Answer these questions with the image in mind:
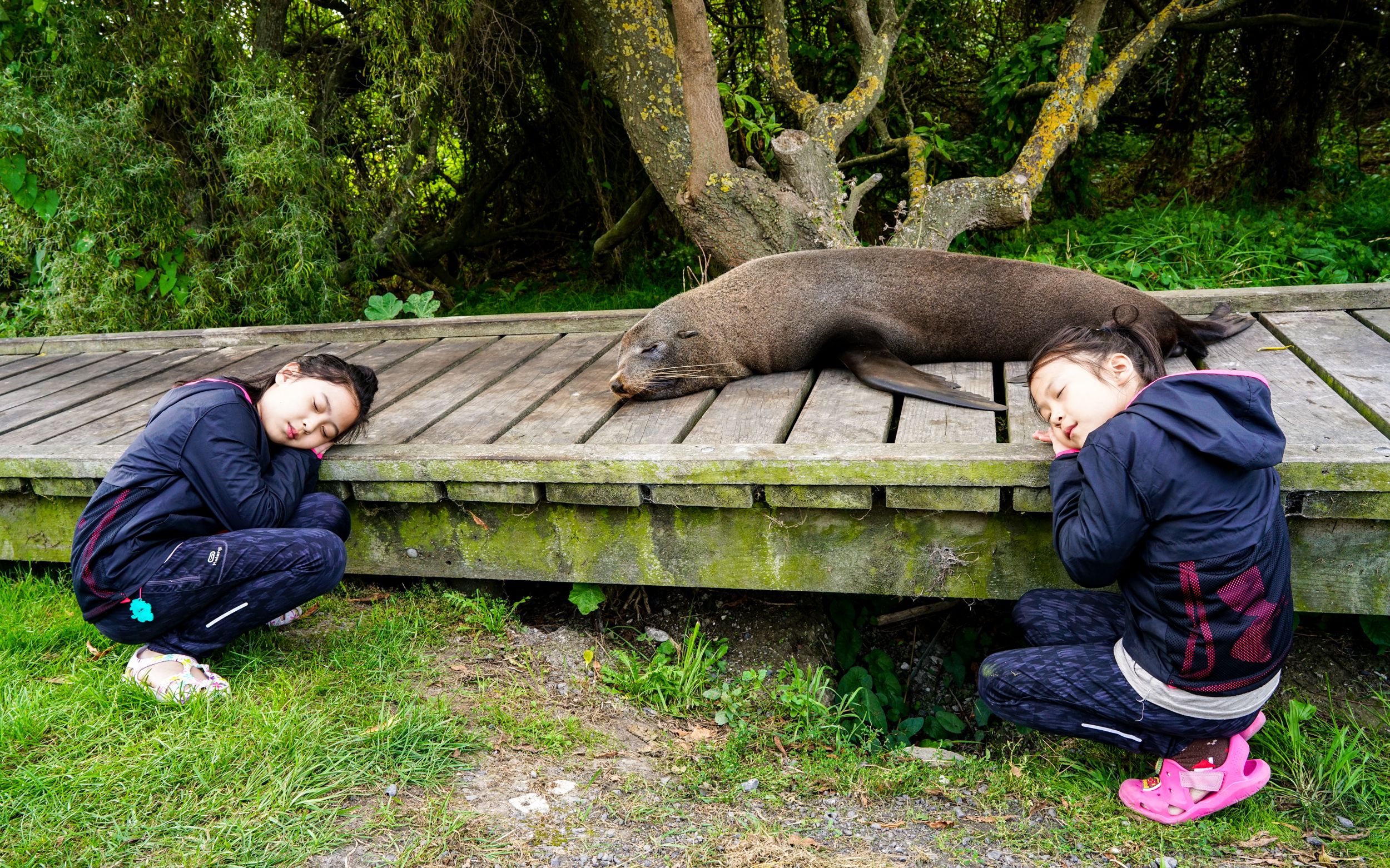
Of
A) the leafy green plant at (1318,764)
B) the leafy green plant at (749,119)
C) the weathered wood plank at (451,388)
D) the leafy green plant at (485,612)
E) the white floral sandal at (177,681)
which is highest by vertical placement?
the leafy green plant at (749,119)

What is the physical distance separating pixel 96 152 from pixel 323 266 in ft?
4.26

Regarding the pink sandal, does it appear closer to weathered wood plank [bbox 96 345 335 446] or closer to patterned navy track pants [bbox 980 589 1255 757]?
patterned navy track pants [bbox 980 589 1255 757]

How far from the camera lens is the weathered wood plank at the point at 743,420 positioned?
2.84 metres

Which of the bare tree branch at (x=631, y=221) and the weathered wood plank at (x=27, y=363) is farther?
the bare tree branch at (x=631, y=221)

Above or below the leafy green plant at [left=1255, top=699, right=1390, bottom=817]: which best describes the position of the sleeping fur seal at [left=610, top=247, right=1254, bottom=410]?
above

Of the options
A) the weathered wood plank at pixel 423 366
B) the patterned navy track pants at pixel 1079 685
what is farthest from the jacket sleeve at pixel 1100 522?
the weathered wood plank at pixel 423 366

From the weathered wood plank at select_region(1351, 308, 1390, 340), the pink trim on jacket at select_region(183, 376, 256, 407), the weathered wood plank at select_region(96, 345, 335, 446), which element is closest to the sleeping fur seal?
the weathered wood plank at select_region(1351, 308, 1390, 340)

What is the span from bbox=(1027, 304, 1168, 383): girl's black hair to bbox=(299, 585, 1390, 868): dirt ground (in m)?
1.18

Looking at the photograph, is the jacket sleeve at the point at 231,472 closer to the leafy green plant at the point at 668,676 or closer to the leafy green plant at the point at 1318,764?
the leafy green plant at the point at 668,676

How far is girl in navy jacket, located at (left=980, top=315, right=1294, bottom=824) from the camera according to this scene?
→ 212 centimetres

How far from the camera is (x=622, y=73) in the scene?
5441 millimetres

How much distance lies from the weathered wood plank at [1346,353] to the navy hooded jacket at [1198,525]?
0.76 m

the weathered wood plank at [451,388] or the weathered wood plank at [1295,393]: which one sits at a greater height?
the weathered wood plank at [451,388]

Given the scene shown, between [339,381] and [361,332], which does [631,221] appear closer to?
[361,332]
